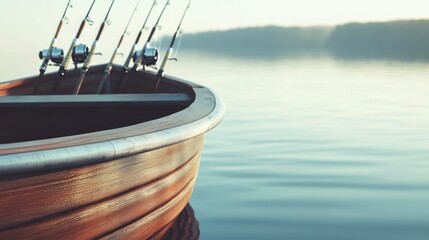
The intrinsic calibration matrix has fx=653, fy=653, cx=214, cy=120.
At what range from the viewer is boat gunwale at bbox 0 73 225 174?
9.21 ft

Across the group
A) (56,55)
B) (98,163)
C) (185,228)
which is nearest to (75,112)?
(185,228)

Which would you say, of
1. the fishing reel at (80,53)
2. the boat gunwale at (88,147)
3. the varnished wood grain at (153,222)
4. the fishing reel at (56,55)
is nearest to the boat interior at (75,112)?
the varnished wood grain at (153,222)

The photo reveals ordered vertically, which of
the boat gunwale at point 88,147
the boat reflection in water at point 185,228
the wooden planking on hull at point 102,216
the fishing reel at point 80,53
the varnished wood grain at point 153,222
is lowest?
Result: the boat reflection in water at point 185,228

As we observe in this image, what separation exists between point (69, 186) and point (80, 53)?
442 centimetres

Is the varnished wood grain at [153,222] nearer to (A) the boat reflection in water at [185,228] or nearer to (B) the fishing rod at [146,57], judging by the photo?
(A) the boat reflection in water at [185,228]

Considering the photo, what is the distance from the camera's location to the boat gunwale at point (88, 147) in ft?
9.21

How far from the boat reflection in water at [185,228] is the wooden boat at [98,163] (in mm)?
413

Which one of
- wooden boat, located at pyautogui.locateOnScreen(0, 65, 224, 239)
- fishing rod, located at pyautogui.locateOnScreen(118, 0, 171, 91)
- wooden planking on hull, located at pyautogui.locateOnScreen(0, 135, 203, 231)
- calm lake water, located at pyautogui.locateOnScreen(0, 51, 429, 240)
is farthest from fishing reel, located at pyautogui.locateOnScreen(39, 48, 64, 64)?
wooden planking on hull, located at pyautogui.locateOnScreen(0, 135, 203, 231)

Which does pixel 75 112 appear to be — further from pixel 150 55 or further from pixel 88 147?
pixel 88 147

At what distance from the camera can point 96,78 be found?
775cm

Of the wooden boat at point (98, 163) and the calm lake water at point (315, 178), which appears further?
the calm lake water at point (315, 178)

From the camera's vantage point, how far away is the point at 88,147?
3.09m

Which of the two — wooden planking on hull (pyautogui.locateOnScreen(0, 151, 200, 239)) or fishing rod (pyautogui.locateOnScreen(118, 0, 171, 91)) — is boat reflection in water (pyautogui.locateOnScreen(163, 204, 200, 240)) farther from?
fishing rod (pyautogui.locateOnScreen(118, 0, 171, 91))

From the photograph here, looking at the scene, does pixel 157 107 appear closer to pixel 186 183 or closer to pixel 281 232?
pixel 186 183
